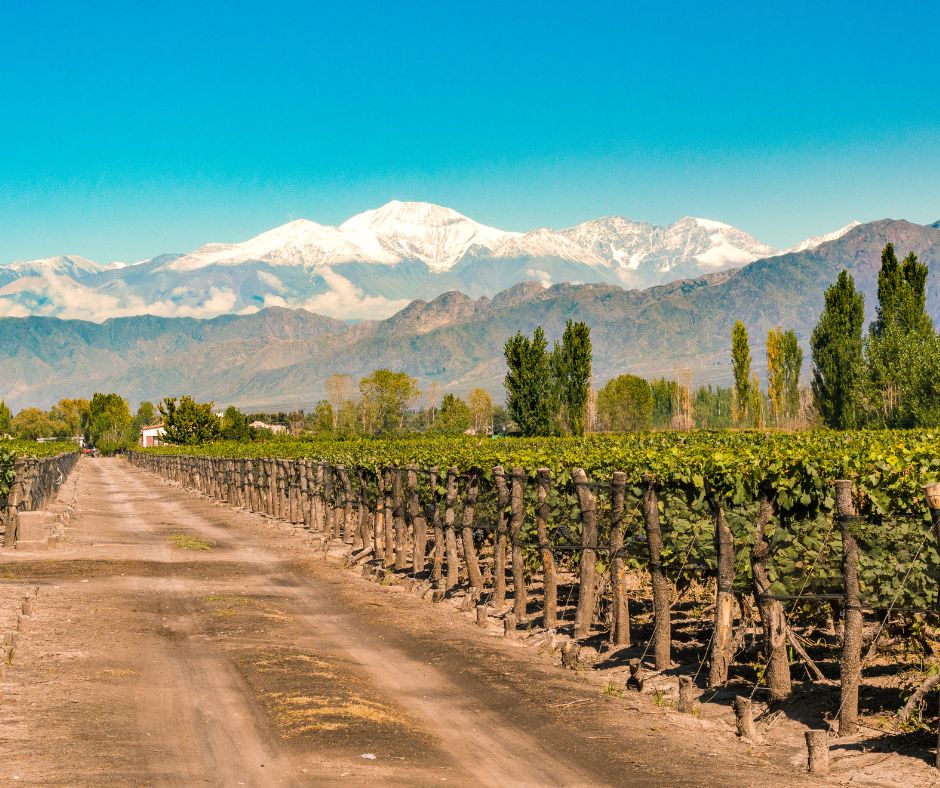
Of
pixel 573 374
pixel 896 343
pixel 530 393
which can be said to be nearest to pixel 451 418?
pixel 573 374

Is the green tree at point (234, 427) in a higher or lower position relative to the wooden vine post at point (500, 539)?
higher

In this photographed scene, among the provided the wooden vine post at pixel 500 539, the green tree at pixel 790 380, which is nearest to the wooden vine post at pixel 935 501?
the wooden vine post at pixel 500 539

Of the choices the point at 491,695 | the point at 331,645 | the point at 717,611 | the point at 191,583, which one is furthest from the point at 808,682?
the point at 191,583

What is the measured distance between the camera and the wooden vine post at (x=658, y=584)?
14.0 metres

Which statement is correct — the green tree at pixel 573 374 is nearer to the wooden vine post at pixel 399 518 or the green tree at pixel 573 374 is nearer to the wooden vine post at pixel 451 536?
the wooden vine post at pixel 399 518

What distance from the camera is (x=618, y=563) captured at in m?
15.5

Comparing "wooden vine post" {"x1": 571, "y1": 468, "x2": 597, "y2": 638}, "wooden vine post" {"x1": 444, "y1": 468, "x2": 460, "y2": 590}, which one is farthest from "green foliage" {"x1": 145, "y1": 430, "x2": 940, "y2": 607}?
"wooden vine post" {"x1": 444, "y1": 468, "x2": 460, "y2": 590}

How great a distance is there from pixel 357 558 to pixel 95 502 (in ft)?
99.2

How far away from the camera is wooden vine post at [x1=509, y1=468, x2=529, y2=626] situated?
1830cm

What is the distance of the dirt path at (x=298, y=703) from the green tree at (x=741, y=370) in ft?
373

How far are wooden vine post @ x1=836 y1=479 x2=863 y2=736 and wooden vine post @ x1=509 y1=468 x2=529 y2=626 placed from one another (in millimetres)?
7669

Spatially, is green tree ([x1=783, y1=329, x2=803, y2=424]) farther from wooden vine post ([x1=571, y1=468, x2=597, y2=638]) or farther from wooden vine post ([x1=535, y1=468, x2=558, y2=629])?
wooden vine post ([x1=571, y1=468, x2=597, y2=638])

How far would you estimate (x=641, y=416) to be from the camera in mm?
192375

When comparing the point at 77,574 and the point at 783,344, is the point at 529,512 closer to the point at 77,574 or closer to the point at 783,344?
the point at 77,574
